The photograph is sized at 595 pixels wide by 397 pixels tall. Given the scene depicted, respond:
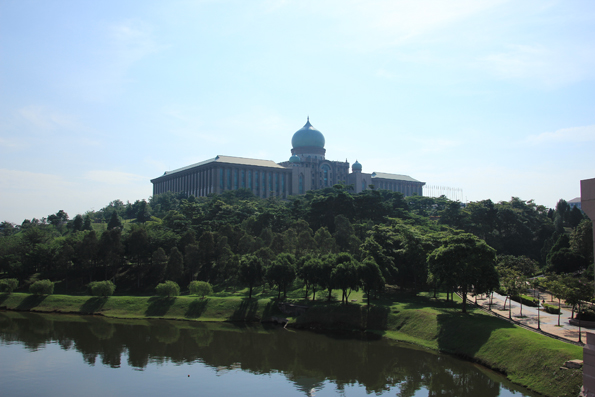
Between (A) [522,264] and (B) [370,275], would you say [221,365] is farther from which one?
(A) [522,264]

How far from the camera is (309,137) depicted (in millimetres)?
117625

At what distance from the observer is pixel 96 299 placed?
169 ft

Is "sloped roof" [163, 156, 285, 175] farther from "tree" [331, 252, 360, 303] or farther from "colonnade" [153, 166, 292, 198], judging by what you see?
"tree" [331, 252, 360, 303]

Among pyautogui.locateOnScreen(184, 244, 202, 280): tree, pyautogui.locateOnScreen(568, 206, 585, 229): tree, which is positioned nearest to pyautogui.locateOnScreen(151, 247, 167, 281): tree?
pyautogui.locateOnScreen(184, 244, 202, 280): tree

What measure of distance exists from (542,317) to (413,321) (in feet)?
32.1

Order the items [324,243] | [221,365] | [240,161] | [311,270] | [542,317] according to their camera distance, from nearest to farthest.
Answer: [221,365], [542,317], [311,270], [324,243], [240,161]

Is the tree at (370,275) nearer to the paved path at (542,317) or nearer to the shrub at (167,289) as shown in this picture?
the paved path at (542,317)

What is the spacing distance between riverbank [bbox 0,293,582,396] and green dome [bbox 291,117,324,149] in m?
72.3

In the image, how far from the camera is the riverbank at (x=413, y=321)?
85.9ft

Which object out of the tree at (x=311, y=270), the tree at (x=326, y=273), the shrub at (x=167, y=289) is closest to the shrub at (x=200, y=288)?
the shrub at (x=167, y=289)

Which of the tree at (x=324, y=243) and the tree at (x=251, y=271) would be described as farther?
the tree at (x=324, y=243)

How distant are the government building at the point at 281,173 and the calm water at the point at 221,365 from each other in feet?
243

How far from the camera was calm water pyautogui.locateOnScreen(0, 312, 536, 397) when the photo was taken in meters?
25.8

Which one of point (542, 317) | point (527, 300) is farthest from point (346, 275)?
point (527, 300)
